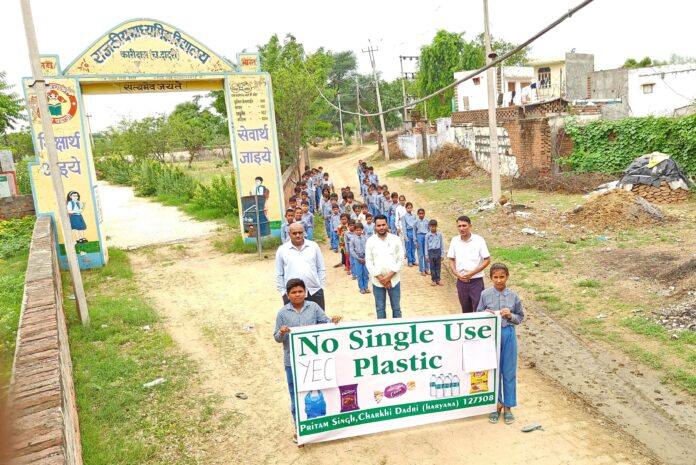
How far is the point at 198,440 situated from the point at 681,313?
6198 millimetres

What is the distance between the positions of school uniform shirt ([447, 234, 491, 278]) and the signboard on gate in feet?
4.54

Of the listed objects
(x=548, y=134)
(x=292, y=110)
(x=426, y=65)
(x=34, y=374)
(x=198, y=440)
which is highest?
(x=426, y=65)

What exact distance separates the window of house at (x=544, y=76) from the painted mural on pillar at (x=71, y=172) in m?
34.2

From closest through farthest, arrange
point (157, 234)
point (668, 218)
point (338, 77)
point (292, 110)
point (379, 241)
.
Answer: point (379, 241)
point (668, 218)
point (157, 234)
point (292, 110)
point (338, 77)

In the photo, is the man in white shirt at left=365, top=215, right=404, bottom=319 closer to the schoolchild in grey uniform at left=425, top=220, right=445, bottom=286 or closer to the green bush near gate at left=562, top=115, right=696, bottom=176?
the schoolchild in grey uniform at left=425, top=220, right=445, bottom=286

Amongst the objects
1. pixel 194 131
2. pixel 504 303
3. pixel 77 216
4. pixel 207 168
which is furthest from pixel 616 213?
pixel 194 131

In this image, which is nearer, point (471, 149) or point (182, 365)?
point (182, 365)

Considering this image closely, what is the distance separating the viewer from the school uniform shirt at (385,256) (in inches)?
→ 267

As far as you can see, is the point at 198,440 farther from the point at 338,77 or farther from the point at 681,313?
the point at 338,77

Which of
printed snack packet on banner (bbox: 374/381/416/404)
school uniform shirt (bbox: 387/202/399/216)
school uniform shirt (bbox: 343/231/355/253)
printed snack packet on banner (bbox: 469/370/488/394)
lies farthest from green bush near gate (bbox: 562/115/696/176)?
printed snack packet on banner (bbox: 374/381/416/404)

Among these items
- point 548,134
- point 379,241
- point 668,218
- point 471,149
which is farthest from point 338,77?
point 379,241

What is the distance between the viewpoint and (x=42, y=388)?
407cm

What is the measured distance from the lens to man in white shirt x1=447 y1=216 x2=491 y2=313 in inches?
250

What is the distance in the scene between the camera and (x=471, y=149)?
1035 inches
